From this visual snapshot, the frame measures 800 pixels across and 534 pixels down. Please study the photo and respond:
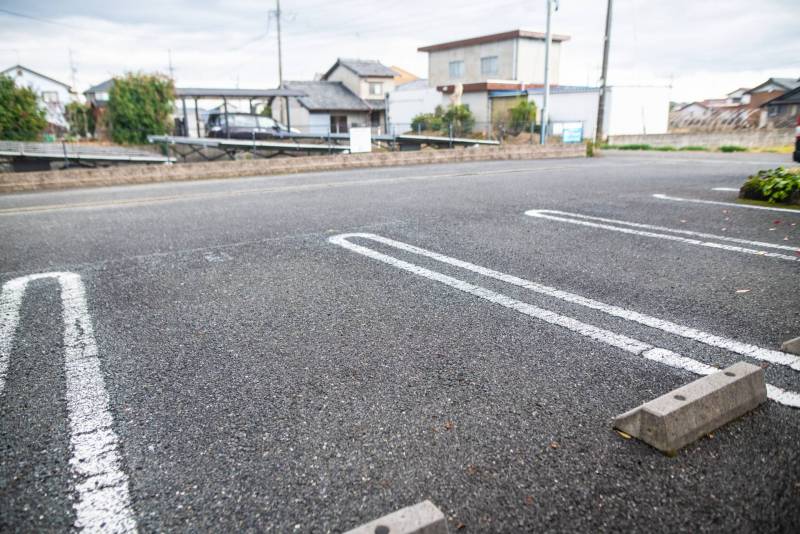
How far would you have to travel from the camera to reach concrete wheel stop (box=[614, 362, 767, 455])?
1814mm

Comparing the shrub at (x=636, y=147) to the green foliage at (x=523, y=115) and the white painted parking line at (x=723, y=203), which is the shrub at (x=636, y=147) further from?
the white painted parking line at (x=723, y=203)

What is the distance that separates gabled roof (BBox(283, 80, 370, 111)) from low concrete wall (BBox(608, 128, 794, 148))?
19.1 meters

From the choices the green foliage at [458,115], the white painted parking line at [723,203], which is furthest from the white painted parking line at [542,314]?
the green foliage at [458,115]

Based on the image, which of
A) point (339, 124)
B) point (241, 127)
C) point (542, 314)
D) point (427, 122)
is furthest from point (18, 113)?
point (542, 314)

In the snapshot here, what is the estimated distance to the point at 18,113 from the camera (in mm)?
20797

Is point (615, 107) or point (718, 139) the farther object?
point (615, 107)

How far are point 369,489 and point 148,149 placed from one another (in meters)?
23.1

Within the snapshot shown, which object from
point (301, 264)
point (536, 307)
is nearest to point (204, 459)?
point (536, 307)

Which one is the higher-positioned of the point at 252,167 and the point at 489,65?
the point at 489,65

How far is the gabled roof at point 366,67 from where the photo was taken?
42.8 meters

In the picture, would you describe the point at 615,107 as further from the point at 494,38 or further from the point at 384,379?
the point at 384,379

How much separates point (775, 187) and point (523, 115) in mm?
26548

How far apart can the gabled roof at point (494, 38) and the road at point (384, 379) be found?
120 ft

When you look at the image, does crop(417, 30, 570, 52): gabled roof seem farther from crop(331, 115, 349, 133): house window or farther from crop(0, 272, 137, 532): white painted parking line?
crop(0, 272, 137, 532): white painted parking line
